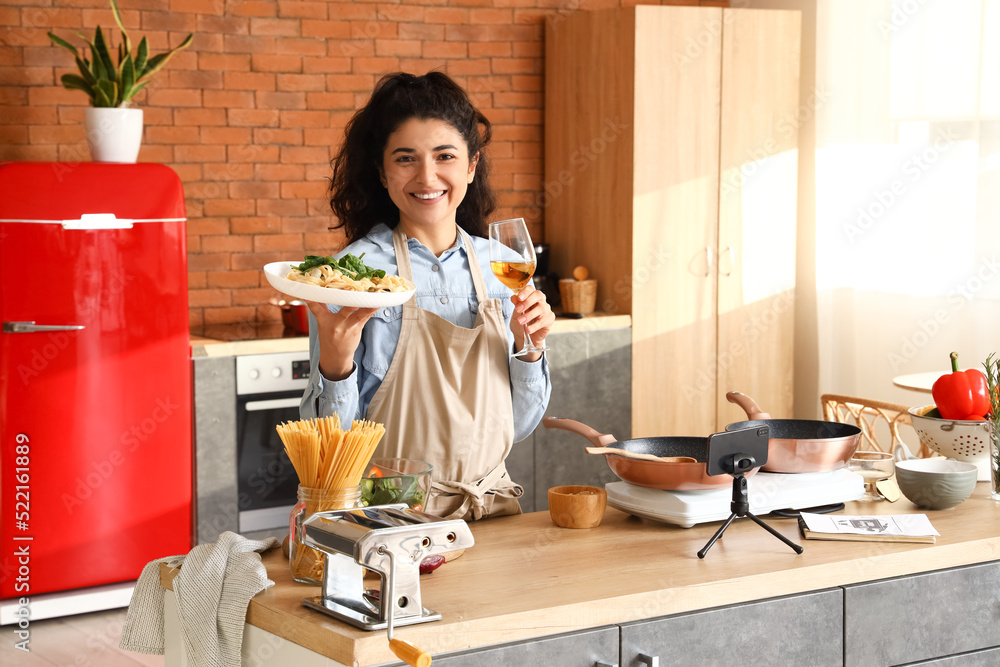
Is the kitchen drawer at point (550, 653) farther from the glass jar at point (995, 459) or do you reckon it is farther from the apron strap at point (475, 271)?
the glass jar at point (995, 459)

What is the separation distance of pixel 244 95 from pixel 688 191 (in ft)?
Answer: 6.48

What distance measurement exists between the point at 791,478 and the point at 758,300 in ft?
9.76

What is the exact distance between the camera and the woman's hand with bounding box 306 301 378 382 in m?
1.94

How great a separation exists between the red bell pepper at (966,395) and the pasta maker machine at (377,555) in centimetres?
139

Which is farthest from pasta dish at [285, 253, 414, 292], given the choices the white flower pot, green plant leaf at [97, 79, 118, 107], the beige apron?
green plant leaf at [97, 79, 118, 107]

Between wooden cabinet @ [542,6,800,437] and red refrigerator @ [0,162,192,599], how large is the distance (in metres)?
1.91

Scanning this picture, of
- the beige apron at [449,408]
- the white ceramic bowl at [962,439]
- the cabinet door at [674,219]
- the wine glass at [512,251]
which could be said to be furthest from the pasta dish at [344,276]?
the cabinet door at [674,219]

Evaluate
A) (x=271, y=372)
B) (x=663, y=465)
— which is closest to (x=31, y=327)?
(x=271, y=372)

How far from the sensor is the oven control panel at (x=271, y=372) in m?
4.04

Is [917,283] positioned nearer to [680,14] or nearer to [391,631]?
[680,14]

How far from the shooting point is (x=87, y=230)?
372cm

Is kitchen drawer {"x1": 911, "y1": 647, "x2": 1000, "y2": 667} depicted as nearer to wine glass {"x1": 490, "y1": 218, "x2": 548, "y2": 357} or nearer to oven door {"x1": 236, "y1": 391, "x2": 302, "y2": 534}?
wine glass {"x1": 490, "y1": 218, "x2": 548, "y2": 357}

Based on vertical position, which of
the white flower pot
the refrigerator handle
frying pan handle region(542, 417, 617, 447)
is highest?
the white flower pot

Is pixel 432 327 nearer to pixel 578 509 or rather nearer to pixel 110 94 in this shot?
pixel 578 509
